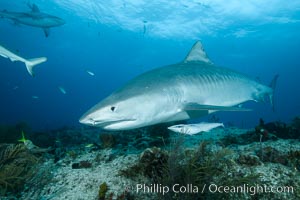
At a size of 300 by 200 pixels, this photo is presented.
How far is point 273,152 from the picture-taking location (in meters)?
4.86

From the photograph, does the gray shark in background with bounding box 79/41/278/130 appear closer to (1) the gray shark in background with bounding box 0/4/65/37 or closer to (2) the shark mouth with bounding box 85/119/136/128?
(2) the shark mouth with bounding box 85/119/136/128

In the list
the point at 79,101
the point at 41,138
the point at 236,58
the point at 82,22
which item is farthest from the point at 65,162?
the point at 79,101

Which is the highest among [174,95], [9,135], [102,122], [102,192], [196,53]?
[196,53]

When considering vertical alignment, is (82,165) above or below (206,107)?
below

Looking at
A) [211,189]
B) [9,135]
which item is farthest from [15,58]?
[9,135]

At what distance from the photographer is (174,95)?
5.14 m

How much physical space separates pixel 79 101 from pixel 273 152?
187 m

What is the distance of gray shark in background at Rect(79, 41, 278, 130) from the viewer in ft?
13.3

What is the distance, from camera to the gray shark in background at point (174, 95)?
404 cm

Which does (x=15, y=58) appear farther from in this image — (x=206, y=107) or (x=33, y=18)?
(x=33, y=18)

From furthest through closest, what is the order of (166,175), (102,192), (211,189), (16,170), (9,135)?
1. (9,135)
2. (16,170)
3. (102,192)
4. (166,175)
5. (211,189)

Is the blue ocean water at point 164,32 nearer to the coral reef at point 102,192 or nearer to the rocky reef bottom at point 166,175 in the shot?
the rocky reef bottom at point 166,175

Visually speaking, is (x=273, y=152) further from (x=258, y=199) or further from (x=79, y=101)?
(x=79, y=101)

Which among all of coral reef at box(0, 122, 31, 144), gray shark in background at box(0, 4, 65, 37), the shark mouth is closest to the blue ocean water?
gray shark in background at box(0, 4, 65, 37)
